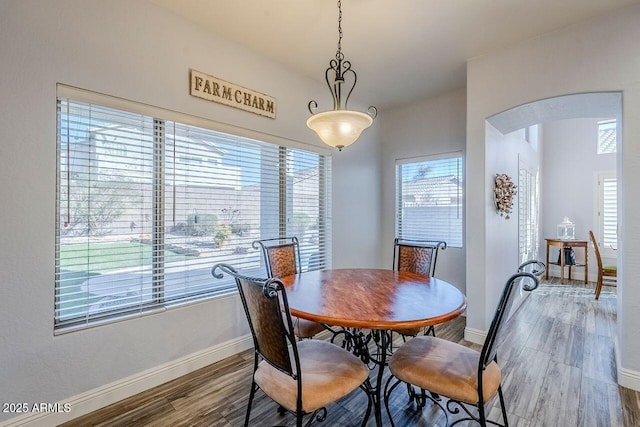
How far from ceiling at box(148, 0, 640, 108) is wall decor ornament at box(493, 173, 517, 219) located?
1300 mm

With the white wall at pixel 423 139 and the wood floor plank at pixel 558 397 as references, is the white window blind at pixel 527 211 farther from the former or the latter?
the wood floor plank at pixel 558 397

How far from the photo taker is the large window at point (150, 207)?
1944mm

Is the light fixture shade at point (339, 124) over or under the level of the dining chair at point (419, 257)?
over

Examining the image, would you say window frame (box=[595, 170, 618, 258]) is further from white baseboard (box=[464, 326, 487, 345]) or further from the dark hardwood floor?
white baseboard (box=[464, 326, 487, 345])

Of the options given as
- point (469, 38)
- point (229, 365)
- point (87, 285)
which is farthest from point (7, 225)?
point (469, 38)

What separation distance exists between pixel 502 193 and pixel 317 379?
2.89 metres

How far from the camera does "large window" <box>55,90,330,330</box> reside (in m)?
1.94

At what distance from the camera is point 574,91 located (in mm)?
2512

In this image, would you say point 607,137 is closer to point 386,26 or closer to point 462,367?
point 386,26

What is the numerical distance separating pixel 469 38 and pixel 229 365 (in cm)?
362

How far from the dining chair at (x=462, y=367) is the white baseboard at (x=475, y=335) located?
1.60 metres

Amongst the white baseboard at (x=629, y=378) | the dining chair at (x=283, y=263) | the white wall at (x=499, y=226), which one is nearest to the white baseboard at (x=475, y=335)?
the white wall at (x=499, y=226)

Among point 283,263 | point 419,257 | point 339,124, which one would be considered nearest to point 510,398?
point 419,257

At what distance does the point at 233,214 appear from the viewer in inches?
111
